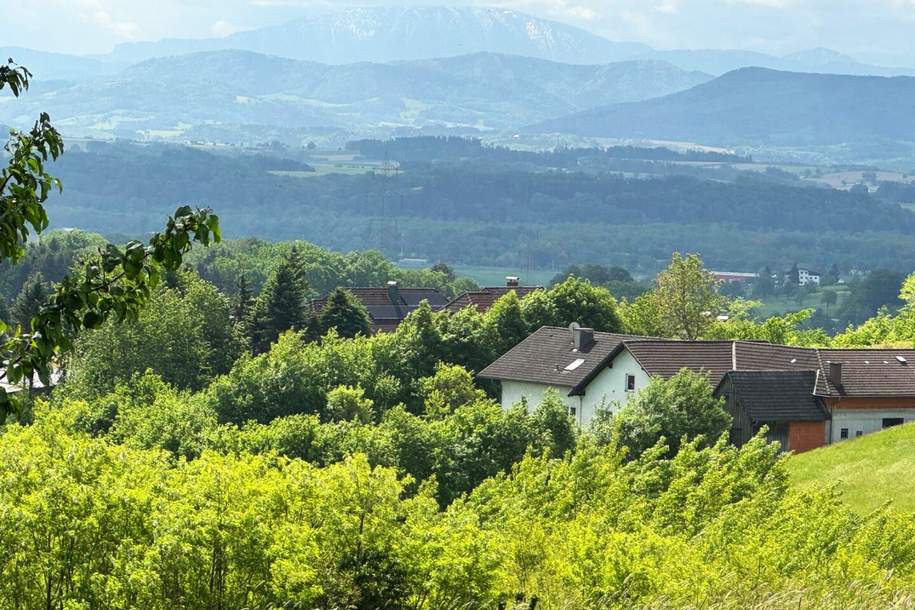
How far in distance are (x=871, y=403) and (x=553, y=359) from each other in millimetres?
12983

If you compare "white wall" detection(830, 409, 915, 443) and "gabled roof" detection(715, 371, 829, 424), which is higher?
"gabled roof" detection(715, 371, 829, 424)

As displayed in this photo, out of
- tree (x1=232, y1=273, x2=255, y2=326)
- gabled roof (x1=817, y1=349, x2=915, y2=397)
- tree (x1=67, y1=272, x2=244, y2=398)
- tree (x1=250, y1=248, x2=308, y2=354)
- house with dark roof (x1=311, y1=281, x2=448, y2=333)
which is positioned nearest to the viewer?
gabled roof (x1=817, y1=349, x2=915, y2=397)

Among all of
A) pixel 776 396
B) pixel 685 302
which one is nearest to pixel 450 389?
pixel 776 396

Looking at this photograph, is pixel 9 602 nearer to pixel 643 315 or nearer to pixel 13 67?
pixel 13 67

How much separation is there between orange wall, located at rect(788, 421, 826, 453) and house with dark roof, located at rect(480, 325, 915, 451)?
33mm

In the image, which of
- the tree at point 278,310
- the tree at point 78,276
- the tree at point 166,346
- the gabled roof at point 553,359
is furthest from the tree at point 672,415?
the tree at point 78,276

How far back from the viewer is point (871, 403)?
57.2 m

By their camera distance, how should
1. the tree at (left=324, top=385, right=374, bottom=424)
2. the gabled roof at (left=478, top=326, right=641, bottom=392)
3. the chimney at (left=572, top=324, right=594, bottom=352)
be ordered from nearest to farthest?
the tree at (left=324, top=385, right=374, bottom=424) < the gabled roof at (left=478, top=326, right=641, bottom=392) < the chimney at (left=572, top=324, right=594, bottom=352)

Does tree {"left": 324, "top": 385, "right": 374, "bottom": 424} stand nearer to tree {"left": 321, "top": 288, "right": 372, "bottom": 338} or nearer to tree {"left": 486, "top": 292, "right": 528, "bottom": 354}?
tree {"left": 486, "top": 292, "right": 528, "bottom": 354}

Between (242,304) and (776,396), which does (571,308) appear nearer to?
(776,396)

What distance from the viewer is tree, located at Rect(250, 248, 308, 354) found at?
278 feet

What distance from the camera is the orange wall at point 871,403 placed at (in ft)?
185

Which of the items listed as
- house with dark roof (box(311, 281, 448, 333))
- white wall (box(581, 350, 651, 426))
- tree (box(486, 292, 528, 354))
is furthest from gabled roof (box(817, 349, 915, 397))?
house with dark roof (box(311, 281, 448, 333))

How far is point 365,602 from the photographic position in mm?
20016
